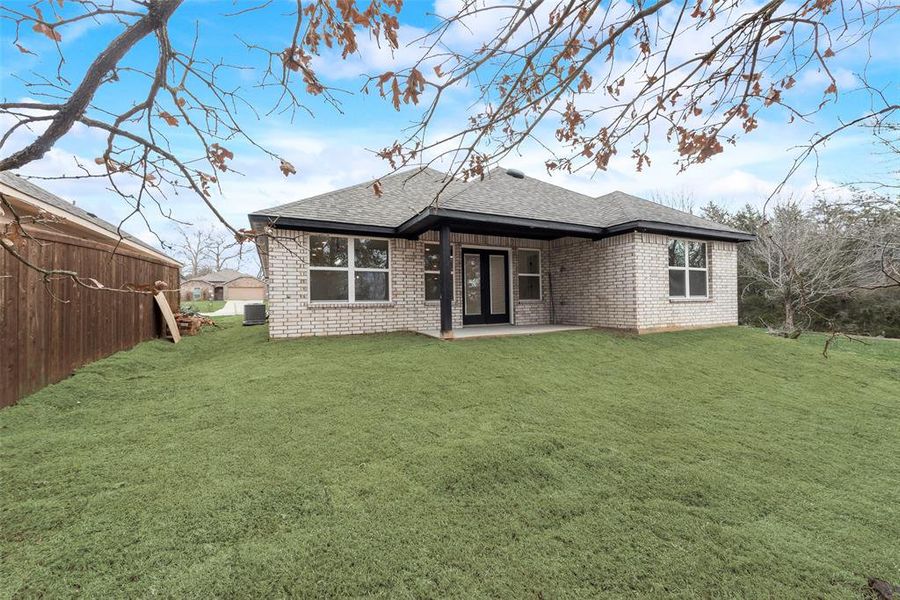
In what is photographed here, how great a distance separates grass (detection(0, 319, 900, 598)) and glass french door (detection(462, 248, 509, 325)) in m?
4.78

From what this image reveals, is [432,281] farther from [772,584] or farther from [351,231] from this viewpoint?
[772,584]

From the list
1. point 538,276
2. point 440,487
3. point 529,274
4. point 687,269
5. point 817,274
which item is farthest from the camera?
point 817,274

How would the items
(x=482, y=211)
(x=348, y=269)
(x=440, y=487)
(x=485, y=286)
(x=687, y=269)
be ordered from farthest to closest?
(x=485, y=286) < (x=687, y=269) < (x=348, y=269) < (x=482, y=211) < (x=440, y=487)

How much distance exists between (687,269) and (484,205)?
5.78 m

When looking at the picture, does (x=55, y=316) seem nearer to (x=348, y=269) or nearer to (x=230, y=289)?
(x=348, y=269)

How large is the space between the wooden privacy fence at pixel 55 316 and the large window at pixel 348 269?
327cm

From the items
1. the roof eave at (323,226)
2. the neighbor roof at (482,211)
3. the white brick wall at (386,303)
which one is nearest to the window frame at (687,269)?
the neighbor roof at (482,211)

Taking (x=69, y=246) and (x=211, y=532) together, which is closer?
(x=211, y=532)

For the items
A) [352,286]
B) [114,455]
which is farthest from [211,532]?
[352,286]

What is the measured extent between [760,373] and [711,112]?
600 cm

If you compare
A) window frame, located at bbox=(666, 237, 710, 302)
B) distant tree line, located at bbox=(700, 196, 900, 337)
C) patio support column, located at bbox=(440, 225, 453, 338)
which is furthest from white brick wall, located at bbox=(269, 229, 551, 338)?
distant tree line, located at bbox=(700, 196, 900, 337)

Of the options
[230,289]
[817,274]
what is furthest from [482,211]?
[230,289]

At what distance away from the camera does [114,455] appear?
10.7 feet

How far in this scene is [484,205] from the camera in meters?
8.92
